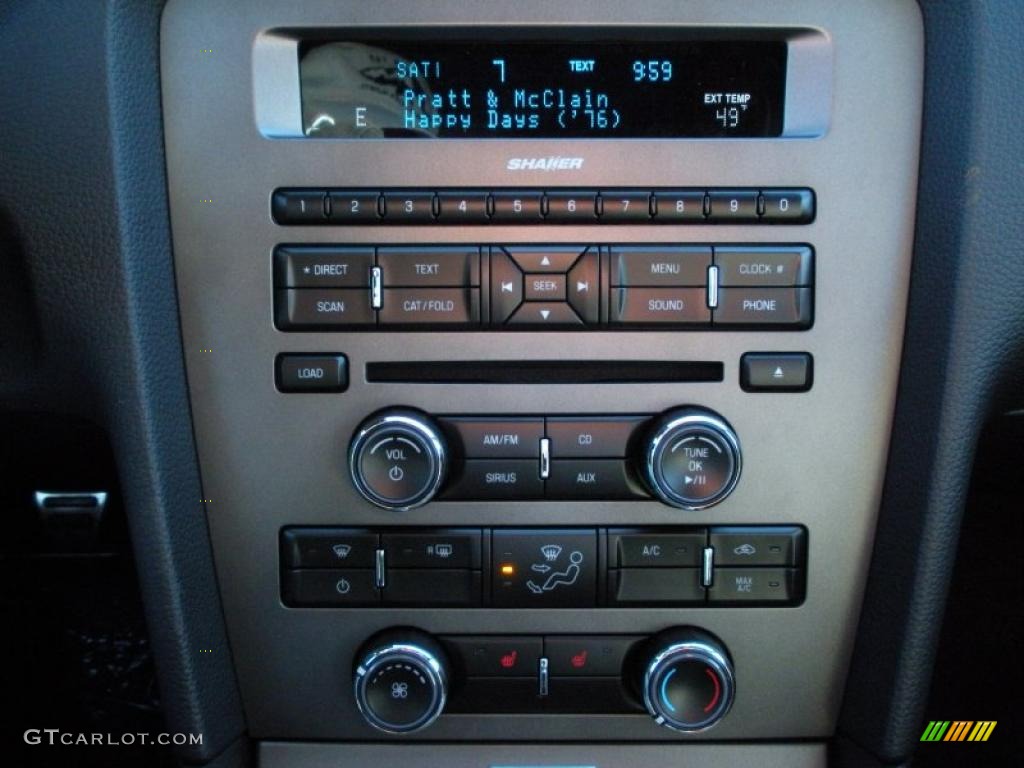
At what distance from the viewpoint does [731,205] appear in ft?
2.52

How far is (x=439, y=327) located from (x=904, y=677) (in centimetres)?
58

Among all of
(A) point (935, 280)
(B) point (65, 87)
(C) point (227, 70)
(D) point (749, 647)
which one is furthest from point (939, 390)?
(B) point (65, 87)

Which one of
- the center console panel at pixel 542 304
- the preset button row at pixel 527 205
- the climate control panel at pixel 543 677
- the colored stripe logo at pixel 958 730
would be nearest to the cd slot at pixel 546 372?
the center console panel at pixel 542 304

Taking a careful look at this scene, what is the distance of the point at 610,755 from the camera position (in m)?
0.89

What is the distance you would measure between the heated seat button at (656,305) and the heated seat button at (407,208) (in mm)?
186

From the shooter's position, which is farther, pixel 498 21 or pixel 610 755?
pixel 610 755

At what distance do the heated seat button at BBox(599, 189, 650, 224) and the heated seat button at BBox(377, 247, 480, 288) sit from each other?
124mm

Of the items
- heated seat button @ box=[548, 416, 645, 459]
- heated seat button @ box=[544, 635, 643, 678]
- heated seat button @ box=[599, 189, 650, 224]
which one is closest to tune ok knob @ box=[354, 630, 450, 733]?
heated seat button @ box=[544, 635, 643, 678]

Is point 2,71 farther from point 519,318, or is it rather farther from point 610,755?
point 610,755

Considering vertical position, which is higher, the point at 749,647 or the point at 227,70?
the point at 227,70

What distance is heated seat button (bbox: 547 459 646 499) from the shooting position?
81 centimetres

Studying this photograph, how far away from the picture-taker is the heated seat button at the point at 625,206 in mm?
766

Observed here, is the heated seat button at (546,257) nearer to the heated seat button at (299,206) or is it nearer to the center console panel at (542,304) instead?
the center console panel at (542,304)

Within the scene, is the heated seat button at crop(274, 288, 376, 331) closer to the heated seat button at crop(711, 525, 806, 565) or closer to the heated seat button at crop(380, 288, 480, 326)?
the heated seat button at crop(380, 288, 480, 326)
